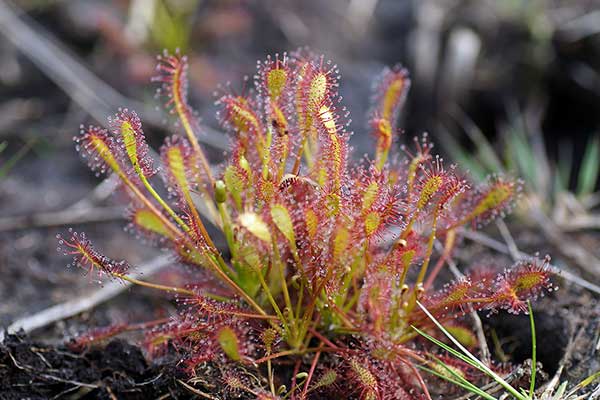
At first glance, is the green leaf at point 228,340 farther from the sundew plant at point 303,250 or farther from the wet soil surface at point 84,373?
the wet soil surface at point 84,373

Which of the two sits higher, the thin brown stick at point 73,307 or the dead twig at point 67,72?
the dead twig at point 67,72

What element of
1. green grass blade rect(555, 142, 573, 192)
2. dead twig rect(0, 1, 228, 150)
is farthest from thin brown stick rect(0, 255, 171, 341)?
green grass blade rect(555, 142, 573, 192)

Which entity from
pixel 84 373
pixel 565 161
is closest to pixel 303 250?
pixel 84 373

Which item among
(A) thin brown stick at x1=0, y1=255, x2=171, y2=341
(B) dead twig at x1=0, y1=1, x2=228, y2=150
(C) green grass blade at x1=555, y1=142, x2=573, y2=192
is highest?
(B) dead twig at x1=0, y1=1, x2=228, y2=150

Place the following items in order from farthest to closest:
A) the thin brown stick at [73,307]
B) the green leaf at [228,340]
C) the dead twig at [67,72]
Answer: the dead twig at [67,72] < the thin brown stick at [73,307] < the green leaf at [228,340]

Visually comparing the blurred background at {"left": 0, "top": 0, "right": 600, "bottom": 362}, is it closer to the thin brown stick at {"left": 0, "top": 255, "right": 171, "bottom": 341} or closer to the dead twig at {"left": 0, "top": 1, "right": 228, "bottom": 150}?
the dead twig at {"left": 0, "top": 1, "right": 228, "bottom": 150}

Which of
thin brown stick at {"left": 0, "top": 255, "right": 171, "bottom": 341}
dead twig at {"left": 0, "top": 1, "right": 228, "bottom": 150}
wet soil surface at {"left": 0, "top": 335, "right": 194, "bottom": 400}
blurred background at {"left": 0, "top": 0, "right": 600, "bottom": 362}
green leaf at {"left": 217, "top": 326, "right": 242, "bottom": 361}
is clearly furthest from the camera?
blurred background at {"left": 0, "top": 0, "right": 600, "bottom": 362}

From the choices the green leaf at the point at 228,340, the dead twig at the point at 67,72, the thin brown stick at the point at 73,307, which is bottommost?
the thin brown stick at the point at 73,307

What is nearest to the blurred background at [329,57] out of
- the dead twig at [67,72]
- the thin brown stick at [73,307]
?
the dead twig at [67,72]
